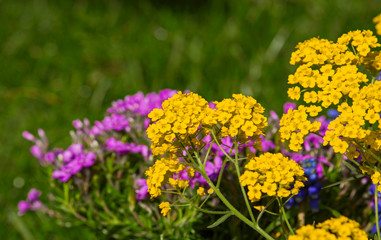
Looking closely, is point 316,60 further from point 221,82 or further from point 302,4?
point 302,4

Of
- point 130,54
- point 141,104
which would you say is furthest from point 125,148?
point 130,54

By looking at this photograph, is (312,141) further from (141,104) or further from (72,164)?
(72,164)

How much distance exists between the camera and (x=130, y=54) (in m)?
4.43

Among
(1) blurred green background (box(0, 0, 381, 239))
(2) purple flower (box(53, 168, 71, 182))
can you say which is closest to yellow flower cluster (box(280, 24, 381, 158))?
(2) purple flower (box(53, 168, 71, 182))

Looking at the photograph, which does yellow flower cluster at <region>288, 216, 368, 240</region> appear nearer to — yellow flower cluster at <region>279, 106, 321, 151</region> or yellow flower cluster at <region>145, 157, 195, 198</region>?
yellow flower cluster at <region>279, 106, 321, 151</region>

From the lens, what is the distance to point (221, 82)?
3881 mm

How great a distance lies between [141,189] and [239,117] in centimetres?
75

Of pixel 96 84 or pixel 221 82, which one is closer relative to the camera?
pixel 221 82

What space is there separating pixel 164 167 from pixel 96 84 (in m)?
3.07

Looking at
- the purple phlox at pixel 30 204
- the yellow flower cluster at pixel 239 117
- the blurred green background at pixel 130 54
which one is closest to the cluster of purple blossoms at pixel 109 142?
the purple phlox at pixel 30 204

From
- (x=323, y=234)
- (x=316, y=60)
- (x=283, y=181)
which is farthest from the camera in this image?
(x=316, y=60)

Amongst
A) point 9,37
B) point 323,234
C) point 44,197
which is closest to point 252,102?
point 323,234

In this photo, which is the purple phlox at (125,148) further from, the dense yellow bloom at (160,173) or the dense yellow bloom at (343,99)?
the dense yellow bloom at (343,99)

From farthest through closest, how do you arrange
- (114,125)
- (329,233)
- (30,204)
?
(30,204) < (114,125) < (329,233)
